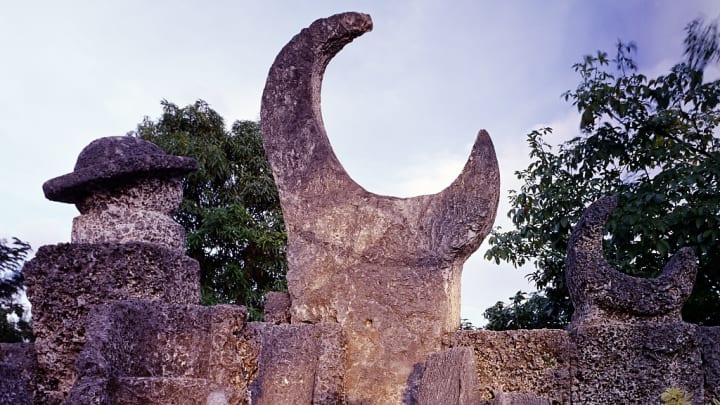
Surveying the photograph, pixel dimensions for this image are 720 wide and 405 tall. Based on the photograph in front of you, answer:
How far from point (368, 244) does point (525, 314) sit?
5.56m

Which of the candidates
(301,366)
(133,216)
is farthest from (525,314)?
(133,216)

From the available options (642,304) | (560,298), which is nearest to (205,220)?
(560,298)

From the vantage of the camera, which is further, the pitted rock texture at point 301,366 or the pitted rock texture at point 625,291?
the pitted rock texture at point 301,366

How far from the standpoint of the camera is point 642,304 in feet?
16.1

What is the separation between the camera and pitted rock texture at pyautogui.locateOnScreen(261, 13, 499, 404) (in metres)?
5.21

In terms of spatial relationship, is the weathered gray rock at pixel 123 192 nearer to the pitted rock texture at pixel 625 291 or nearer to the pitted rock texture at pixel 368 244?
the pitted rock texture at pixel 368 244

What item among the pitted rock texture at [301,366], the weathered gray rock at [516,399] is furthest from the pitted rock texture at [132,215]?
the weathered gray rock at [516,399]

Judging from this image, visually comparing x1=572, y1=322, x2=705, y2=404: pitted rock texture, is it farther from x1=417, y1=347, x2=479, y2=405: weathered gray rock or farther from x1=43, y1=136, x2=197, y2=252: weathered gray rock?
x1=43, y1=136, x2=197, y2=252: weathered gray rock

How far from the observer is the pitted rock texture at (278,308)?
5715 millimetres

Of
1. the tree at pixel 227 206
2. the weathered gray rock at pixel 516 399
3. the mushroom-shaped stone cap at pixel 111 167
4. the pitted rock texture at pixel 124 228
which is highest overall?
the tree at pixel 227 206

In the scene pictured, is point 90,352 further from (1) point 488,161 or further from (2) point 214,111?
(2) point 214,111

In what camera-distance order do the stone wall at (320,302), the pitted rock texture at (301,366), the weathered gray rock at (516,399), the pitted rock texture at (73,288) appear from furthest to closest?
the pitted rock texture at (301,366), the pitted rock texture at (73,288), the stone wall at (320,302), the weathered gray rock at (516,399)

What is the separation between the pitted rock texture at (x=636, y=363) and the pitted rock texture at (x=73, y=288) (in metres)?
2.73

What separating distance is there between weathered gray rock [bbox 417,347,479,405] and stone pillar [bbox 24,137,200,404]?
1.72m
